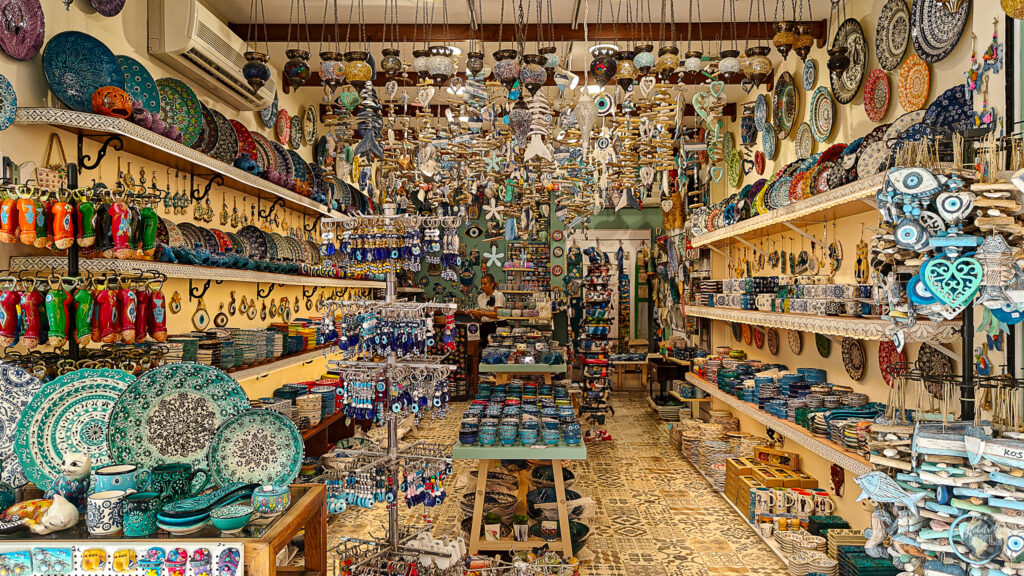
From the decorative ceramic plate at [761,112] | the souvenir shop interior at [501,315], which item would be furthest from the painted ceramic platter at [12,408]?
the decorative ceramic plate at [761,112]

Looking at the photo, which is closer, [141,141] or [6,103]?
[6,103]

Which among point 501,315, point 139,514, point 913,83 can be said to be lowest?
point 139,514

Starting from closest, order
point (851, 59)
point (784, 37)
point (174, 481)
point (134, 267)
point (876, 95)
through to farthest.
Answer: point (174, 481) → point (134, 267) → point (784, 37) → point (876, 95) → point (851, 59)

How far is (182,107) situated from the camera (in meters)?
3.46

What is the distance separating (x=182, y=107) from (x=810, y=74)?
13.7 ft

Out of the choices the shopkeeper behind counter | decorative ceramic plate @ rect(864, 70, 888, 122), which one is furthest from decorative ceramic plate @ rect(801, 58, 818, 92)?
the shopkeeper behind counter

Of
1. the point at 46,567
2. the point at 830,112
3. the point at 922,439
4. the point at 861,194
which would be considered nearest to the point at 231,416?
the point at 46,567

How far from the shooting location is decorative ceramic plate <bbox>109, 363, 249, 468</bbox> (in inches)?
68.5

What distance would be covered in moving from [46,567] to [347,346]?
1657mm

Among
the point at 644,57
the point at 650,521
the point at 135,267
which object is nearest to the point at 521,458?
the point at 650,521

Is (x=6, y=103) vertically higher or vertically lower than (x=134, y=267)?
higher

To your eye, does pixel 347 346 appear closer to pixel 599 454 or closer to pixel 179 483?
pixel 179 483

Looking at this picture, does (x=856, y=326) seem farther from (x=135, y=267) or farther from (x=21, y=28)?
(x=21, y=28)

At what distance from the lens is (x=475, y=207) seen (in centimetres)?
838
